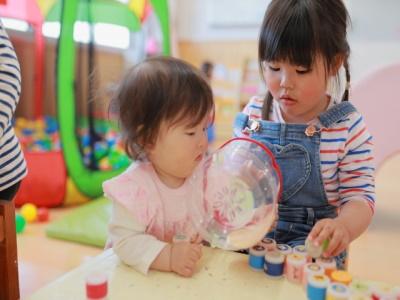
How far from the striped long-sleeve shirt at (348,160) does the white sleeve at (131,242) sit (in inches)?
13.6

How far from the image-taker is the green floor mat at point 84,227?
144 cm

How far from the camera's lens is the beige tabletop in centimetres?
52

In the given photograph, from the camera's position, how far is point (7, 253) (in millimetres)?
787

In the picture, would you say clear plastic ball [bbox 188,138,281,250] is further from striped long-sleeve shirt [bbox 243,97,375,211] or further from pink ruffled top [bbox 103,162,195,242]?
striped long-sleeve shirt [bbox 243,97,375,211]

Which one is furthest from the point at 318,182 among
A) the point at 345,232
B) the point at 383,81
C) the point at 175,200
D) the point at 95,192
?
the point at 95,192

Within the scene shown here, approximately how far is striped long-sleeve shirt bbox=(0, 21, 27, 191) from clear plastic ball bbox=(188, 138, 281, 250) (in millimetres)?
438

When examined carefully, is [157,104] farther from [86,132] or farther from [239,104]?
[239,104]

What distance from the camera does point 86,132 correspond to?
1952 millimetres

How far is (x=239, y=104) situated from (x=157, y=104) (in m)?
3.08

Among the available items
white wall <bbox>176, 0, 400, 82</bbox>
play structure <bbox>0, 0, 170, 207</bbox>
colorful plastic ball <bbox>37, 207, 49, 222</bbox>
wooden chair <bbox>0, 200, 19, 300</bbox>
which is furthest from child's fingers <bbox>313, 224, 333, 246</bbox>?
white wall <bbox>176, 0, 400, 82</bbox>

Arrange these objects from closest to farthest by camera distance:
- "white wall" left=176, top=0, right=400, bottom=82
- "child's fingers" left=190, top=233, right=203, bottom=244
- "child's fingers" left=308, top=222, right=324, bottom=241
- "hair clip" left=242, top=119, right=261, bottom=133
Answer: "child's fingers" left=308, top=222, right=324, bottom=241 → "child's fingers" left=190, top=233, right=203, bottom=244 → "hair clip" left=242, top=119, right=261, bottom=133 → "white wall" left=176, top=0, right=400, bottom=82

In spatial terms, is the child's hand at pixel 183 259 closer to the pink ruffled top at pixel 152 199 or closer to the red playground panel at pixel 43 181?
the pink ruffled top at pixel 152 199

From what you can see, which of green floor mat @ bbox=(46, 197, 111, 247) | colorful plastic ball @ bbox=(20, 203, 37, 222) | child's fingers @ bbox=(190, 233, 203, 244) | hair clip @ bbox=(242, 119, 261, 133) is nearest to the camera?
child's fingers @ bbox=(190, 233, 203, 244)

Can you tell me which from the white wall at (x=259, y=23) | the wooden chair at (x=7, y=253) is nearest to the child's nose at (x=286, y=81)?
the wooden chair at (x=7, y=253)
